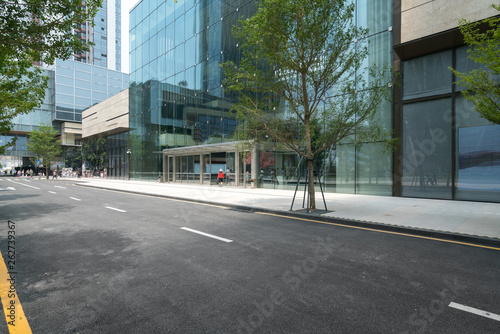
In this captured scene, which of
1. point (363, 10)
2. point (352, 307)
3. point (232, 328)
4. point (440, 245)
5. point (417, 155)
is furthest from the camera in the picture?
point (363, 10)

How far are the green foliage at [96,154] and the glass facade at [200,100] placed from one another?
12.7m

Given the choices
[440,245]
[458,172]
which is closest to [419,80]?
[458,172]

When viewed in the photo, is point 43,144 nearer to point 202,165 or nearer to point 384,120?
point 202,165

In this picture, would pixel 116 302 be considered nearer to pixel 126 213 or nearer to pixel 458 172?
pixel 126 213

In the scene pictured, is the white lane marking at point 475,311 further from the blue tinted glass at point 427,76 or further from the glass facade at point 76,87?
the glass facade at point 76,87

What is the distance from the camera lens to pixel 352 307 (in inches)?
132

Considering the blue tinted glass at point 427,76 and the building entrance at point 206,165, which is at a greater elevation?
the blue tinted glass at point 427,76

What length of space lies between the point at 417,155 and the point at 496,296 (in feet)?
41.7

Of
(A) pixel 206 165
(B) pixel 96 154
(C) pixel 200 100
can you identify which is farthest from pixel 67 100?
(A) pixel 206 165

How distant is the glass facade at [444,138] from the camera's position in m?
13.0

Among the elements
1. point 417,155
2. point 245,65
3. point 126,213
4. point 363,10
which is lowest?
point 126,213

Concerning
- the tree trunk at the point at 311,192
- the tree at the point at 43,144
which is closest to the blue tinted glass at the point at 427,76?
the tree trunk at the point at 311,192

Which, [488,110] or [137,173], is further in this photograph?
[137,173]

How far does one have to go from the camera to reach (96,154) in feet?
163
